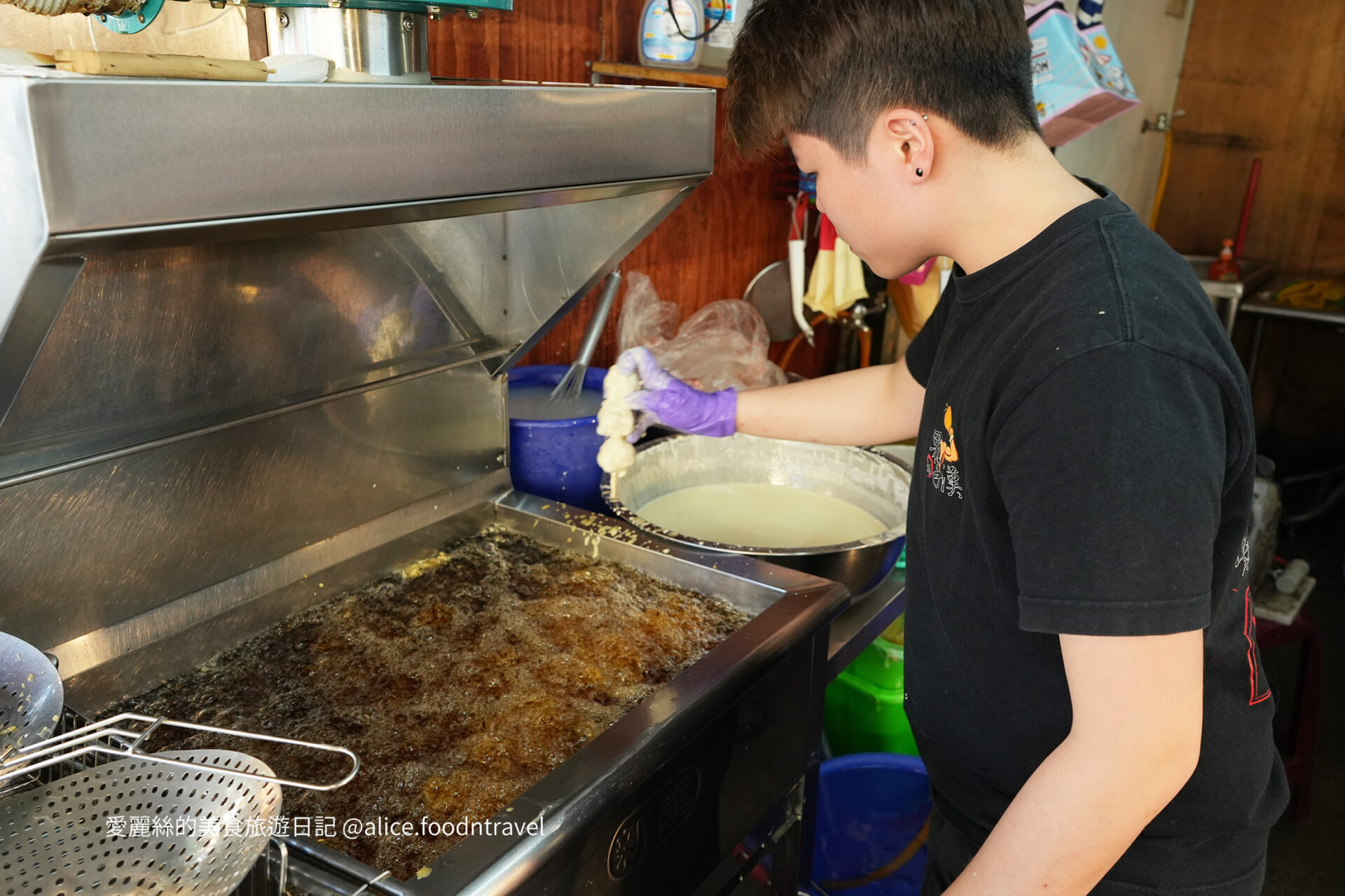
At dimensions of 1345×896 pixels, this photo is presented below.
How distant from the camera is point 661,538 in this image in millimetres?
1553

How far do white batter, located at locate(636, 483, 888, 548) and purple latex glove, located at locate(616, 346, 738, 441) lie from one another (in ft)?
0.87

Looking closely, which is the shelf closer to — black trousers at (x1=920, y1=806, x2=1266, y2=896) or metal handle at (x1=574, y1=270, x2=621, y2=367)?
metal handle at (x1=574, y1=270, x2=621, y2=367)

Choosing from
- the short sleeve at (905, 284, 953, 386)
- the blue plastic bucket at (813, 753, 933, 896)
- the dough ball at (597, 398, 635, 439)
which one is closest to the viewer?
the short sleeve at (905, 284, 953, 386)

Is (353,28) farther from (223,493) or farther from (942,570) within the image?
(942,570)

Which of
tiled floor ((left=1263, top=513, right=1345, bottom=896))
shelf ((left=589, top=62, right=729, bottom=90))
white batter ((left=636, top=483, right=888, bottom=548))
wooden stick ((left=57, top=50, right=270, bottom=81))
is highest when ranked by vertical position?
shelf ((left=589, top=62, right=729, bottom=90))

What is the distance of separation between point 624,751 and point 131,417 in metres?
0.68

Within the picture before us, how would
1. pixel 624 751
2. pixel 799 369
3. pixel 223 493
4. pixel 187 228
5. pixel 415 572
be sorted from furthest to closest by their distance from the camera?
pixel 799 369 < pixel 415 572 < pixel 223 493 < pixel 624 751 < pixel 187 228

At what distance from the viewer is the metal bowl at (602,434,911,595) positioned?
1664 mm

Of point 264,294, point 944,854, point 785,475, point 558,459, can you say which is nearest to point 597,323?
point 558,459

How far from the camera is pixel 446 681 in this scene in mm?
1243

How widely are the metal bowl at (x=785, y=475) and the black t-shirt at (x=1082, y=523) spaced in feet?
1.39

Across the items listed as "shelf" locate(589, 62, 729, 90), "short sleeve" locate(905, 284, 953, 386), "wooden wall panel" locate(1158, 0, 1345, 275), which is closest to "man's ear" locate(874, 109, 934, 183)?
"short sleeve" locate(905, 284, 953, 386)

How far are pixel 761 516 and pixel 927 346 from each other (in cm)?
64

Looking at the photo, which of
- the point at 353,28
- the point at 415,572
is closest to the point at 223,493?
the point at 415,572
